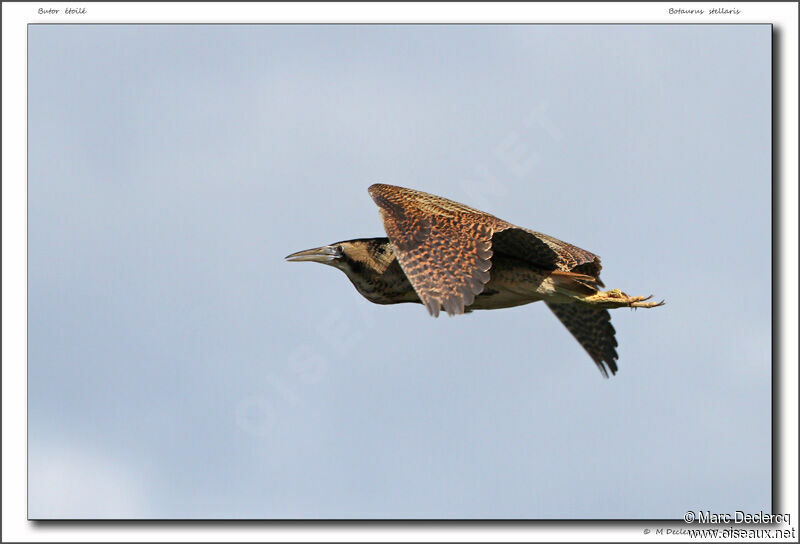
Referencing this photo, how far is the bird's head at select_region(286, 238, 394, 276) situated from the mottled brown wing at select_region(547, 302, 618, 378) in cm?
413

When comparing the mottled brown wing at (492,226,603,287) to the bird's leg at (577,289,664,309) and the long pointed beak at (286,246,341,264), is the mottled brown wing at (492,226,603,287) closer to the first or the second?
the bird's leg at (577,289,664,309)

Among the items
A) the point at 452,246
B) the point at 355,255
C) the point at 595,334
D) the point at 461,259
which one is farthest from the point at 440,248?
the point at 595,334

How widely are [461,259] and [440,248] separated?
32 cm

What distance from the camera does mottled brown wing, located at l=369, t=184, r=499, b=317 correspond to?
14289 mm

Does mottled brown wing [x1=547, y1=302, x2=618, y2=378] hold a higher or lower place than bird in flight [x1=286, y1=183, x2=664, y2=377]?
lower

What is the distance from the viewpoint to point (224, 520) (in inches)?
667

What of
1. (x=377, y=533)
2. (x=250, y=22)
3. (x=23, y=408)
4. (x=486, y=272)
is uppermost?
(x=250, y=22)

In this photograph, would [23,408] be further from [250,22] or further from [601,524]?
[601,524]

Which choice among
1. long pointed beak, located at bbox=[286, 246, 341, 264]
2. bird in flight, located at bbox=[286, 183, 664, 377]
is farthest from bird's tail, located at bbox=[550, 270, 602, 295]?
long pointed beak, located at bbox=[286, 246, 341, 264]

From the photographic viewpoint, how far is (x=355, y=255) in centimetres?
1712

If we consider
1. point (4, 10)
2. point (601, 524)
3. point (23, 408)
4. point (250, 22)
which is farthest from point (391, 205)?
point (4, 10)

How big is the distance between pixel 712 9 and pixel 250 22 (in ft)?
24.8

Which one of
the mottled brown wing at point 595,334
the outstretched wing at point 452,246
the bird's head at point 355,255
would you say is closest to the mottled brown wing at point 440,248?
the outstretched wing at point 452,246
